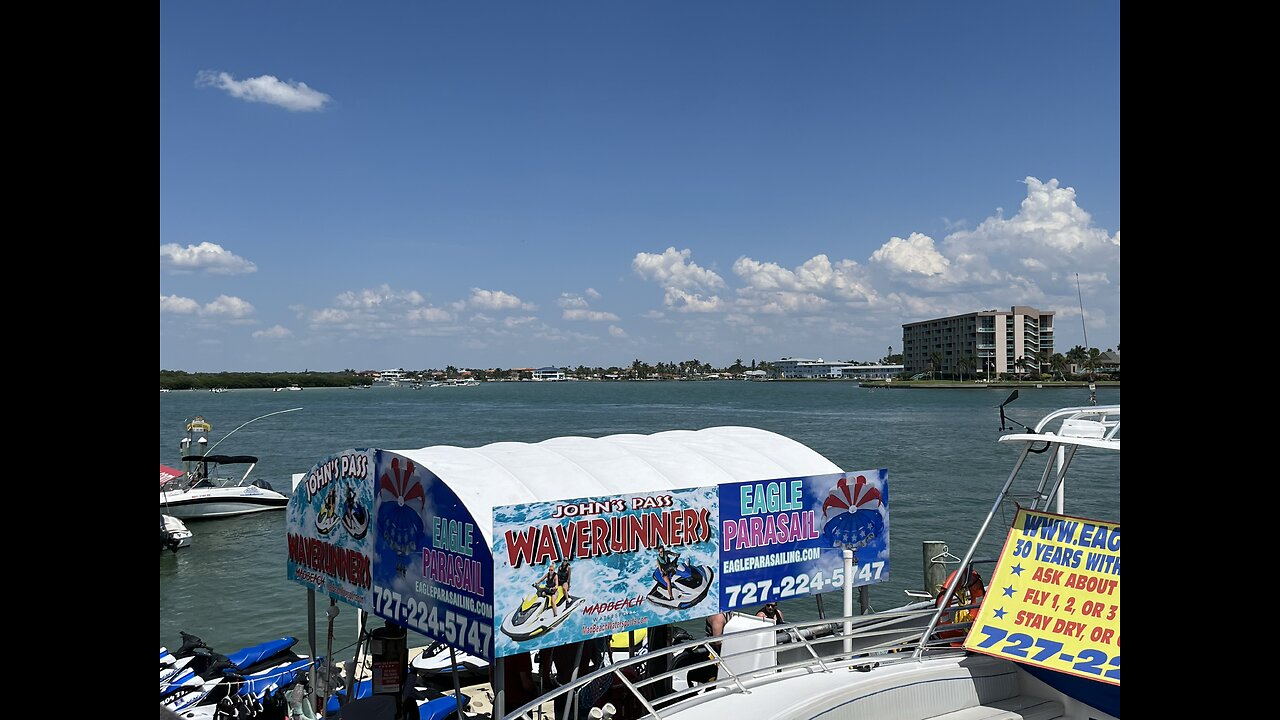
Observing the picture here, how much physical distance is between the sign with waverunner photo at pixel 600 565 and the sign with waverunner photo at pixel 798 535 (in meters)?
0.34

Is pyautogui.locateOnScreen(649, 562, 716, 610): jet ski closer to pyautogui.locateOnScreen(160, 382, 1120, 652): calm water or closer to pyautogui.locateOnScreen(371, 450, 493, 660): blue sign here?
pyautogui.locateOnScreen(371, 450, 493, 660): blue sign

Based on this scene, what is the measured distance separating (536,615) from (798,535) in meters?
4.08

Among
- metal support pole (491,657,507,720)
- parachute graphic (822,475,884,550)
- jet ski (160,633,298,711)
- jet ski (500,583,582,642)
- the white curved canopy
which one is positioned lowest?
jet ski (160,633,298,711)

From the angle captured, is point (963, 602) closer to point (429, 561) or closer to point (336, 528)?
point (429, 561)

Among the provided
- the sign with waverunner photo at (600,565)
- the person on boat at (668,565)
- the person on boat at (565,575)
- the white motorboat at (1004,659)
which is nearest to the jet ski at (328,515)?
the sign with waverunner photo at (600,565)

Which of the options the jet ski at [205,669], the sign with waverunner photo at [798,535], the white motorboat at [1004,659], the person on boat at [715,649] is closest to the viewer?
the white motorboat at [1004,659]

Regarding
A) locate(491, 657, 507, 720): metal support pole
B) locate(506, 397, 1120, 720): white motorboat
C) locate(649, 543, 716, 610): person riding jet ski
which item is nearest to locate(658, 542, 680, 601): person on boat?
locate(649, 543, 716, 610): person riding jet ski

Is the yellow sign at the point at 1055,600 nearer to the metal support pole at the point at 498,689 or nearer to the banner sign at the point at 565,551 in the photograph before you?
the banner sign at the point at 565,551

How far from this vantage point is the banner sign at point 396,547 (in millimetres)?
10266

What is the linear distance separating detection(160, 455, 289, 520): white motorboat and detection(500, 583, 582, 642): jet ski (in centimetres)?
4171

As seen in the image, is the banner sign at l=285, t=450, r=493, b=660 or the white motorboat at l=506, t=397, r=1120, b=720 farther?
the banner sign at l=285, t=450, r=493, b=660

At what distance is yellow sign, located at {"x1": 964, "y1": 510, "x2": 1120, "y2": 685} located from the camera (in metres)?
9.91
